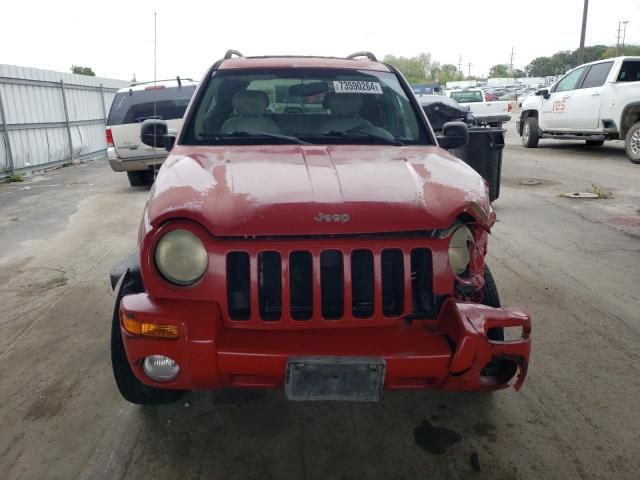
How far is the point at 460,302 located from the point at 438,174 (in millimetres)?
678

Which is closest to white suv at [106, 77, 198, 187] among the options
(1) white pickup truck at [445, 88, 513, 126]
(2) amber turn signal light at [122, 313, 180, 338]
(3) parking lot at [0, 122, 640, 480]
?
(3) parking lot at [0, 122, 640, 480]

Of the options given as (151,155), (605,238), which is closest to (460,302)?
(605,238)

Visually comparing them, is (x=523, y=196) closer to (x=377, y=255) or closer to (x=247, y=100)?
(x=247, y=100)

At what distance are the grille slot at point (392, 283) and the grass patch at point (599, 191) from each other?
728 cm

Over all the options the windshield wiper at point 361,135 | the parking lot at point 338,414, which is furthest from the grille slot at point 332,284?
the windshield wiper at point 361,135

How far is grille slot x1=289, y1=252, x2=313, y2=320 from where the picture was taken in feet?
7.83

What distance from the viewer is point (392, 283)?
247cm

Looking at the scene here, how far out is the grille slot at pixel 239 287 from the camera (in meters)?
2.38

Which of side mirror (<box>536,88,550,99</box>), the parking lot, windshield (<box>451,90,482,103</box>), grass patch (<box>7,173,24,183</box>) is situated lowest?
grass patch (<box>7,173,24,183</box>)

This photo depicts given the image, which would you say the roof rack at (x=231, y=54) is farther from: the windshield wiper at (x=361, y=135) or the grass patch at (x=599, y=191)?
the grass patch at (x=599, y=191)

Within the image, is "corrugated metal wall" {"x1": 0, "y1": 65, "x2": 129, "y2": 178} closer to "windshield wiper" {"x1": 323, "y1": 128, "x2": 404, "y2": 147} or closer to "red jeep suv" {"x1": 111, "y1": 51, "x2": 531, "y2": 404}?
"windshield wiper" {"x1": 323, "y1": 128, "x2": 404, "y2": 147}

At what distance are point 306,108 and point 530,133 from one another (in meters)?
13.2

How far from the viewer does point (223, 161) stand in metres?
2.92

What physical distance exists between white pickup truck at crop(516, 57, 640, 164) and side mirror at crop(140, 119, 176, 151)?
10572 mm
